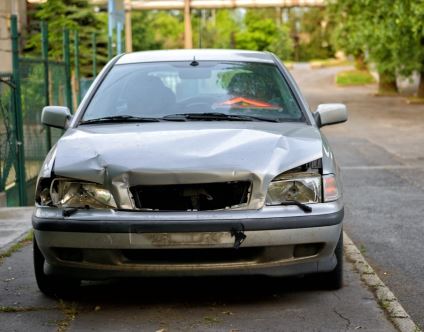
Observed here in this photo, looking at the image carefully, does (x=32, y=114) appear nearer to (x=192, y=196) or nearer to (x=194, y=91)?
(x=194, y=91)

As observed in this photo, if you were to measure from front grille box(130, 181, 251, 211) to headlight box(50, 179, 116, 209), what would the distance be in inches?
6.7

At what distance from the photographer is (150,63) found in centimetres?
700

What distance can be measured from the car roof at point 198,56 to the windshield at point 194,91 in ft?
0.24

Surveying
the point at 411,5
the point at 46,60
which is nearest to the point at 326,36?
the point at 411,5

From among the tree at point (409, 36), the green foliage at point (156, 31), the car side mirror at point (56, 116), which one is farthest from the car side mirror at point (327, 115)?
the green foliage at point (156, 31)

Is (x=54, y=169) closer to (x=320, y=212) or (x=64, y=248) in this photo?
(x=64, y=248)

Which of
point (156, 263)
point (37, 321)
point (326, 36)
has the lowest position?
point (326, 36)

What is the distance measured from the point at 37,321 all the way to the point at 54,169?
86 centimetres

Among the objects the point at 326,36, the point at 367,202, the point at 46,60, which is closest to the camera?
the point at 367,202

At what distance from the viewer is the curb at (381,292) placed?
16.9 feet

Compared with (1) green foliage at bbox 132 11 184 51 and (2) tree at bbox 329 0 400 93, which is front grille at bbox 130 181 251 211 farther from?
(1) green foliage at bbox 132 11 184 51

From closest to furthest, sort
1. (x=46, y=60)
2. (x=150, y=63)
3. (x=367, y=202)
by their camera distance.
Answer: (x=150, y=63) → (x=367, y=202) → (x=46, y=60)

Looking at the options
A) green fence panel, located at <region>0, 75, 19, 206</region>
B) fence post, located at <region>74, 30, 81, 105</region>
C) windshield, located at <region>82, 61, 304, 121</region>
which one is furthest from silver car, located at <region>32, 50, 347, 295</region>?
fence post, located at <region>74, 30, 81, 105</region>

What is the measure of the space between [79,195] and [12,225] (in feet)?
11.5
